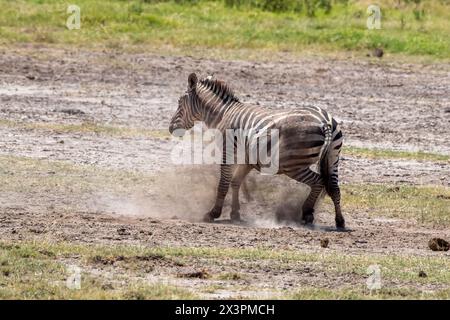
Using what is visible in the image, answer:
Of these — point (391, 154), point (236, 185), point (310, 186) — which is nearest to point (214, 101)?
point (236, 185)

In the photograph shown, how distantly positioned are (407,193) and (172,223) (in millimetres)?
3684

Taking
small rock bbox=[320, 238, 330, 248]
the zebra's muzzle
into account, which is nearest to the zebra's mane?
the zebra's muzzle

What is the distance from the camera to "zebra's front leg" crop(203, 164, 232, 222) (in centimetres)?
1448

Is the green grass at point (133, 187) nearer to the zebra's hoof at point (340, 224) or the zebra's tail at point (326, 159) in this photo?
the zebra's hoof at point (340, 224)

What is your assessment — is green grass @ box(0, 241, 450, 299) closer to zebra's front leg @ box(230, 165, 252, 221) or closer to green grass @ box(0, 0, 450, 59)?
zebra's front leg @ box(230, 165, 252, 221)

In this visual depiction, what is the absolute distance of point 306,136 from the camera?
13.9 metres

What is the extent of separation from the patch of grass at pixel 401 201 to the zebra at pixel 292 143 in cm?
110

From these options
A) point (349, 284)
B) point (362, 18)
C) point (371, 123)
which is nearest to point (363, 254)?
point (349, 284)

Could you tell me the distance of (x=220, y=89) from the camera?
15.2 metres

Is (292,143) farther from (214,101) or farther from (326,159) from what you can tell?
(214,101)

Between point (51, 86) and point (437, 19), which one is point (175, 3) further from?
point (51, 86)

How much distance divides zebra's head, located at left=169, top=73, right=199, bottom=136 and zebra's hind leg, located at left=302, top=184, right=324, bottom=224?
5.95ft

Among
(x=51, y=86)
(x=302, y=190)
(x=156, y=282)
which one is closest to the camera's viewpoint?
(x=156, y=282)
